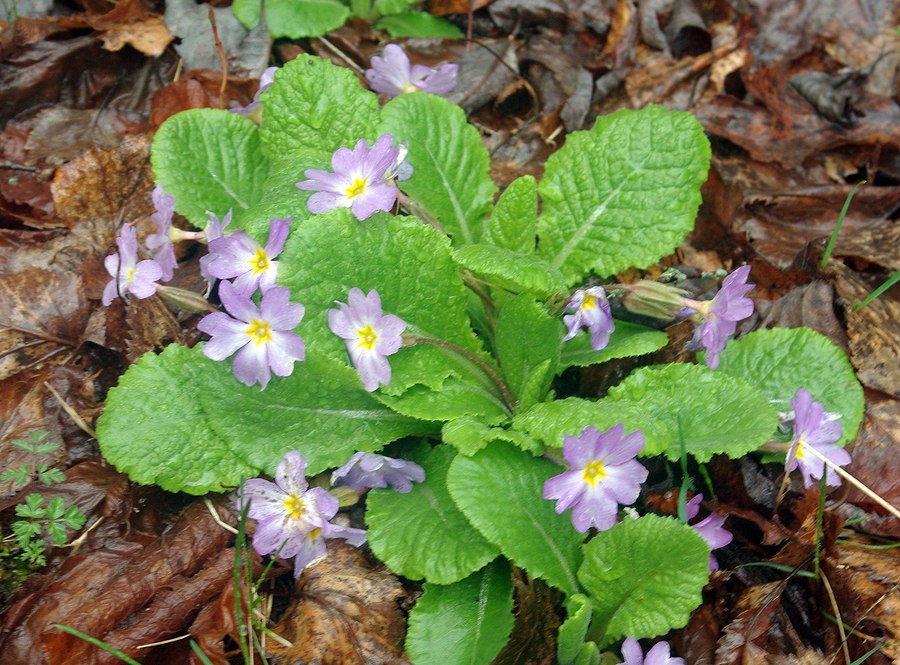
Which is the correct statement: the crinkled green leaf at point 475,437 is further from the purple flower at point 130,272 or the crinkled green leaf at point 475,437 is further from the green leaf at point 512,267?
the purple flower at point 130,272

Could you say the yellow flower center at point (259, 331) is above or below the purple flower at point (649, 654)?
above

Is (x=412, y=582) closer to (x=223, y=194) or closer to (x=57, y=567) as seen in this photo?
(x=57, y=567)

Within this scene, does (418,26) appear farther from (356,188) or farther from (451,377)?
(451,377)

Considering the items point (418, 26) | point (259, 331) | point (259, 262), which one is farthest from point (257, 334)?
point (418, 26)

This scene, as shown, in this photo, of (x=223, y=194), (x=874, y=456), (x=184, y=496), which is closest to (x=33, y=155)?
(x=223, y=194)

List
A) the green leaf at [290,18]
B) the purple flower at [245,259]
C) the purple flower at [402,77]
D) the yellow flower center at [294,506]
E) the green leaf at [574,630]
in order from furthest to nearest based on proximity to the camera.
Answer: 1. the green leaf at [290,18]
2. the purple flower at [402,77]
3. the purple flower at [245,259]
4. the yellow flower center at [294,506]
5. the green leaf at [574,630]

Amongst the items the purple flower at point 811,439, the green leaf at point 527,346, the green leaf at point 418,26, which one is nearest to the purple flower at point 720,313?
the purple flower at point 811,439
